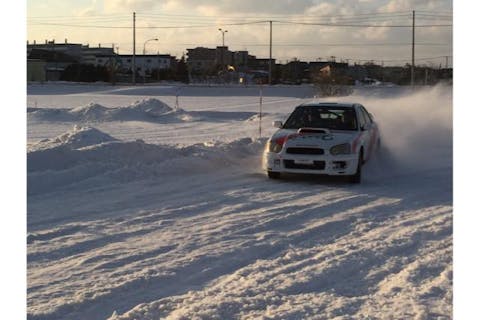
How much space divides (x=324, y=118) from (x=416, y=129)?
219 inches

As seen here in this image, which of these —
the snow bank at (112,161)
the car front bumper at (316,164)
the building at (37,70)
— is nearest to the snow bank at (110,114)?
the snow bank at (112,161)

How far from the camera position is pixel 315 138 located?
10.2 meters

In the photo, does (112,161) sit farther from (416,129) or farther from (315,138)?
(416,129)

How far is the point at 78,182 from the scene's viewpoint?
9500 millimetres

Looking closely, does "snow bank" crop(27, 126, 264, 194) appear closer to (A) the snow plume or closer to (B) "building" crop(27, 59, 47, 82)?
(A) the snow plume

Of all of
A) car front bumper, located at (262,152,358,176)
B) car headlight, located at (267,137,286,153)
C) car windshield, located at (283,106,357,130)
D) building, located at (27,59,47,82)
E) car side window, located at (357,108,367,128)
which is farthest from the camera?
building, located at (27,59,47,82)

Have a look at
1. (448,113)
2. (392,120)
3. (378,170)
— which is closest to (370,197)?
(378,170)

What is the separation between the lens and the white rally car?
9945mm

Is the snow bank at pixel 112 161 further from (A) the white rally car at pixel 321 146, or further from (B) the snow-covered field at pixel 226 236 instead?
(A) the white rally car at pixel 321 146

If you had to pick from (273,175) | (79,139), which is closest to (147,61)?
(79,139)

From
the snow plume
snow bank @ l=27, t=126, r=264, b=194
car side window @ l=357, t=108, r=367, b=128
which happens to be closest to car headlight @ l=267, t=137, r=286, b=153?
snow bank @ l=27, t=126, r=264, b=194

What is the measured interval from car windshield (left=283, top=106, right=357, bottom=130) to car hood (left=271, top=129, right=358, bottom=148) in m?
0.41

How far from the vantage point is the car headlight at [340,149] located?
9.96 metres

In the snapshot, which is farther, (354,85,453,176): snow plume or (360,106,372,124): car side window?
(354,85,453,176): snow plume
